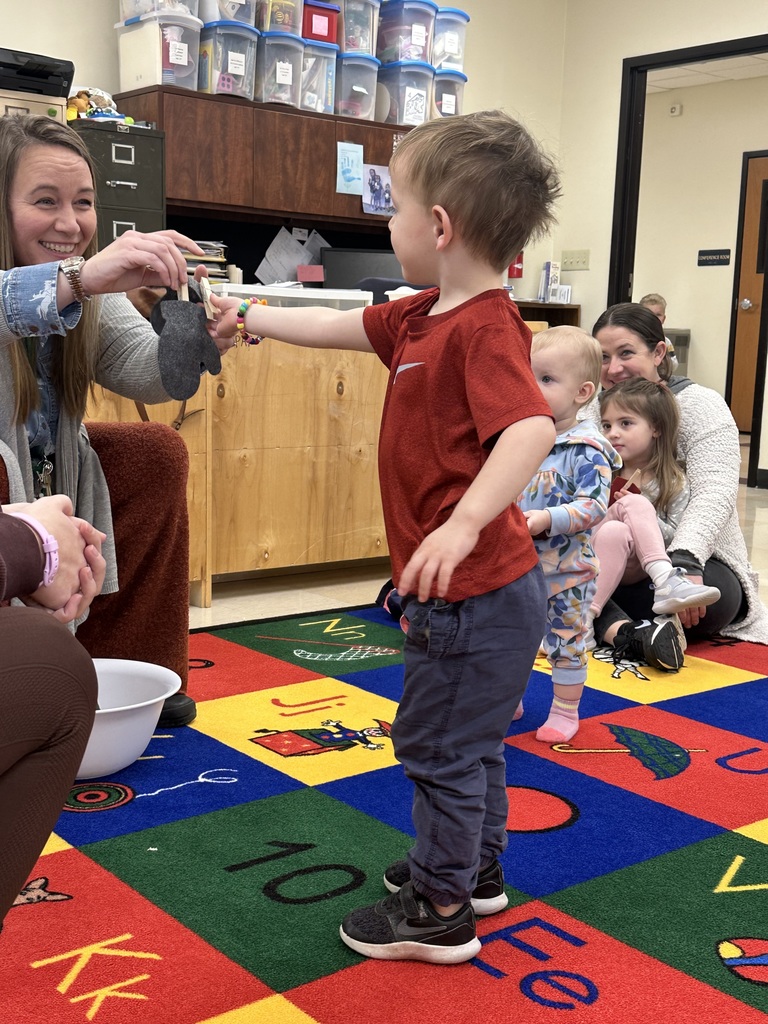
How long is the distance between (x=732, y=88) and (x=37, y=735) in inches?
330

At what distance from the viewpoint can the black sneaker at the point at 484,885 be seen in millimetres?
1395

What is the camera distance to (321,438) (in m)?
3.34

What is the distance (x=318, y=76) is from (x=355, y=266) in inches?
29.3

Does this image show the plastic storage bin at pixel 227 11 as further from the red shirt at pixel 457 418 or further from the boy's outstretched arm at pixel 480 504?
the boy's outstretched arm at pixel 480 504

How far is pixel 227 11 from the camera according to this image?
12.7 ft

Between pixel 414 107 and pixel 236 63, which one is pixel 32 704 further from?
pixel 414 107

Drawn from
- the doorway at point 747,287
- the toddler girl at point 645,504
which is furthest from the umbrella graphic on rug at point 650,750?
the doorway at point 747,287

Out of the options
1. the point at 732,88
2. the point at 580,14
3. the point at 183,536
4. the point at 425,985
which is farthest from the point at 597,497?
the point at 732,88

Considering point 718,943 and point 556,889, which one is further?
point 556,889

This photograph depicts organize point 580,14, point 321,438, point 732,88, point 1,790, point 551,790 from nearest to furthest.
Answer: point 1,790 < point 551,790 < point 321,438 < point 580,14 < point 732,88

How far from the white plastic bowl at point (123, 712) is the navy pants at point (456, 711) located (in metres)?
0.53

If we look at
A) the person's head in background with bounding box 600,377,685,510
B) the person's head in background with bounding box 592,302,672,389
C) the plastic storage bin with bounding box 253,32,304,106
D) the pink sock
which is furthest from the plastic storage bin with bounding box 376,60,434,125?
the pink sock

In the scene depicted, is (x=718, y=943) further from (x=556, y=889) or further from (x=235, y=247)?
(x=235, y=247)

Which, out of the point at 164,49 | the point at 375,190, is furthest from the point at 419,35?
the point at 164,49
